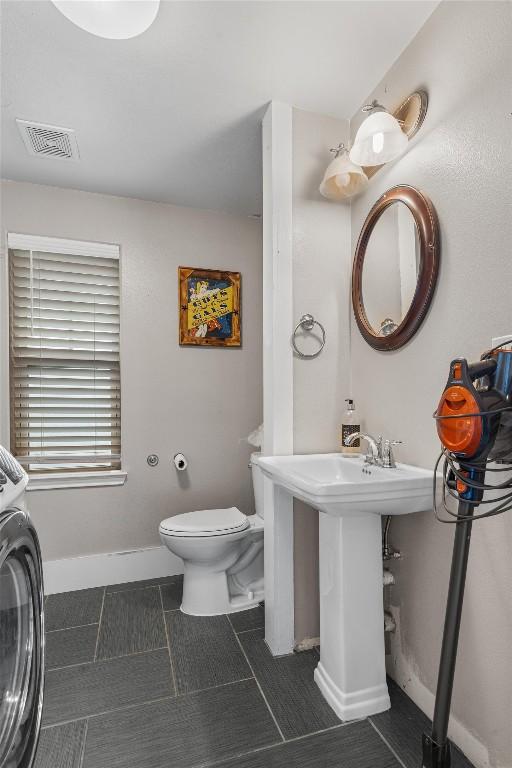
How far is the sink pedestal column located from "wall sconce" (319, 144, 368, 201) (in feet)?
4.40

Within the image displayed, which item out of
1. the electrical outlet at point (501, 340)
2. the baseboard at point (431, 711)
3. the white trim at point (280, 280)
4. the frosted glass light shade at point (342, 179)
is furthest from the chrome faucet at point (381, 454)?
the frosted glass light shade at point (342, 179)

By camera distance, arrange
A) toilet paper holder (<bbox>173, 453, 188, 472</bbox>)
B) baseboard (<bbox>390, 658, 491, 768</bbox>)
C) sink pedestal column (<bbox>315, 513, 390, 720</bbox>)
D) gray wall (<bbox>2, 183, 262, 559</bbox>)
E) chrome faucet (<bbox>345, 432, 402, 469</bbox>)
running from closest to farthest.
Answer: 1. baseboard (<bbox>390, 658, 491, 768</bbox>)
2. sink pedestal column (<bbox>315, 513, 390, 720</bbox>)
3. chrome faucet (<bbox>345, 432, 402, 469</bbox>)
4. gray wall (<bbox>2, 183, 262, 559</bbox>)
5. toilet paper holder (<bbox>173, 453, 188, 472</bbox>)

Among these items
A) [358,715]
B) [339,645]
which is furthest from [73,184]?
[358,715]

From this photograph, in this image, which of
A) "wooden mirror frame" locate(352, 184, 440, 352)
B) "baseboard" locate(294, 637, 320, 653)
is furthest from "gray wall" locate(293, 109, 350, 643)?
"wooden mirror frame" locate(352, 184, 440, 352)

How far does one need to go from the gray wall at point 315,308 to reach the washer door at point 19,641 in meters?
1.06

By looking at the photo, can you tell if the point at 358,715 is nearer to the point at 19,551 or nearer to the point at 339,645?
the point at 339,645

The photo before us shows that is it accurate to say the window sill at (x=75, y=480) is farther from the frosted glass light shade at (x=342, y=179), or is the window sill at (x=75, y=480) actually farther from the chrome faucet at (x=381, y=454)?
the frosted glass light shade at (x=342, y=179)

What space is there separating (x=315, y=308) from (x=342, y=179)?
1.79 ft

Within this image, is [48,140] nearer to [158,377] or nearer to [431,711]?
[158,377]

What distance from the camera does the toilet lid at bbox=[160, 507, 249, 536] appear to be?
2.03 meters

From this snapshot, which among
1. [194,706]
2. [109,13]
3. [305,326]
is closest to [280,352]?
[305,326]

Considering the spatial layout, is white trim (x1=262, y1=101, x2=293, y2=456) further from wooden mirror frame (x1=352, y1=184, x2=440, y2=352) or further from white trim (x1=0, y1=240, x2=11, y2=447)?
white trim (x1=0, y1=240, x2=11, y2=447)

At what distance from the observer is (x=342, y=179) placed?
173 cm

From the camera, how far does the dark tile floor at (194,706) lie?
1.26 meters
